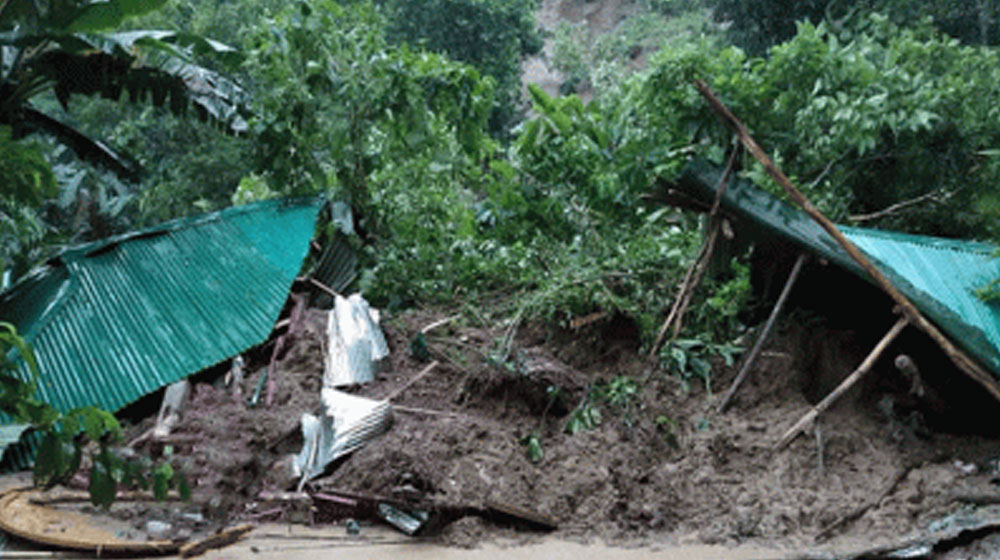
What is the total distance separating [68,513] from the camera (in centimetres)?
535

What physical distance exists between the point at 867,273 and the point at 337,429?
3.71 metres

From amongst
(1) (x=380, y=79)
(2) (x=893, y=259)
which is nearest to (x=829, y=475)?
(2) (x=893, y=259)

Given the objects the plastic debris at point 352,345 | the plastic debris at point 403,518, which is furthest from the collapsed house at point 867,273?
the plastic debris at point 403,518

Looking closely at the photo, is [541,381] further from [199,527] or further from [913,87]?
[913,87]

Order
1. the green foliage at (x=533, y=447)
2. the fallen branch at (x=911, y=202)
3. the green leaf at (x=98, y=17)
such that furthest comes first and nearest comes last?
the fallen branch at (x=911, y=202)
the green leaf at (x=98, y=17)
the green foliage at (x=533, y=447)

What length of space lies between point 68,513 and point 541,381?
3.27 metres

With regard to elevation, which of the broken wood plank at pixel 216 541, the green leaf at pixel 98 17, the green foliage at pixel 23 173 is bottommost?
the broken wood plank at pixel 216 541

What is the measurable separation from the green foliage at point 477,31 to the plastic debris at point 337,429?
1587 cm

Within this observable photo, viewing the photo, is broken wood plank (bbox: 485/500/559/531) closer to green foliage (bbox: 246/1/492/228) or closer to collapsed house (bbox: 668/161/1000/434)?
collapsed house (bbox: 668/161/1000/434)

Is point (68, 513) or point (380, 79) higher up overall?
point (380, 79)

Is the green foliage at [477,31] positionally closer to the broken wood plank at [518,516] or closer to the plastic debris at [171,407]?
the plastic debris at [171,407]

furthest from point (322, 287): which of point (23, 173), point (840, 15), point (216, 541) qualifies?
point (840, 15)

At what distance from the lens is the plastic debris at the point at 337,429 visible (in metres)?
6.03

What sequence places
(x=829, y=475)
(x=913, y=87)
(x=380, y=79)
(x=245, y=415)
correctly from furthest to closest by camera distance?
(x=380, y=79) → (x=913, y=87) → (x=245, y=415) → (x=829, y=475)
